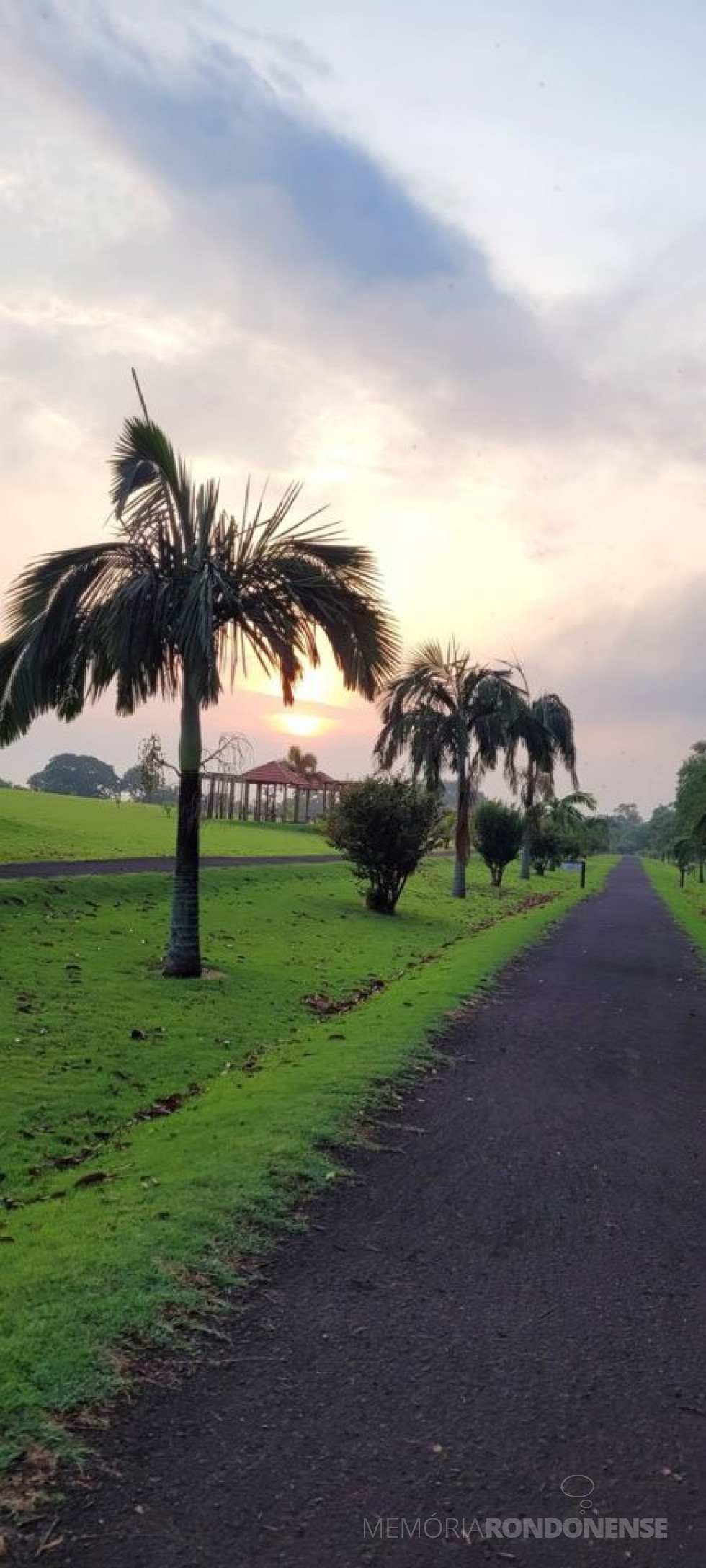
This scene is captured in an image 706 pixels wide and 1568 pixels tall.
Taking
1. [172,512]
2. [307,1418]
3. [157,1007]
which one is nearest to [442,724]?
[172,512]

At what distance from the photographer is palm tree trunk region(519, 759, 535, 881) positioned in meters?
37.1

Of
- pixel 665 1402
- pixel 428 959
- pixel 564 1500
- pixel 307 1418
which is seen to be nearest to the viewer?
pixel 564 1500

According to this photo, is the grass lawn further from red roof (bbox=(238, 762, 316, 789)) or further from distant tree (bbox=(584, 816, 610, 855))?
distant tree (bbox=(584, 816, 610, 855))

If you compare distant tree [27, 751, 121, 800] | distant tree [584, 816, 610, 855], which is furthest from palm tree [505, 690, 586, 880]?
distant tree [27, 751, 121, 800]

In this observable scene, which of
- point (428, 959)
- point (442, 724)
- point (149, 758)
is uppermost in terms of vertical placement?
point (442, 724)

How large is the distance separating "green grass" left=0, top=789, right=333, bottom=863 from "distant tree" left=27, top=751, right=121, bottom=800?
76662mm

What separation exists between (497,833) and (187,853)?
26380 mm

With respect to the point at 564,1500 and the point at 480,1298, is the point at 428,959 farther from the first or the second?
the point at 564,1500

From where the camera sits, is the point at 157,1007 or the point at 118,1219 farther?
the point at 157,1007

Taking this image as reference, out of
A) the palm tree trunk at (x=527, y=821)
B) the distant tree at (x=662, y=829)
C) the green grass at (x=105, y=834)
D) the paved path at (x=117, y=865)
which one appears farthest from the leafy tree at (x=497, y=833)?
the distant tree at (x=662, y=829)

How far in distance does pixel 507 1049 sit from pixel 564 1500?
20.7ft

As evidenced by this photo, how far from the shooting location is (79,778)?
13350cm

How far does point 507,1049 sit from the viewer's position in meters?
8.91

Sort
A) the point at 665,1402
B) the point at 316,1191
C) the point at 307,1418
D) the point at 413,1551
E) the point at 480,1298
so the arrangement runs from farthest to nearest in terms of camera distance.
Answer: the point at 316,1191, the point at 480,1298, the point at 665,1402, the point at 307,1418, the point at 413,1551
